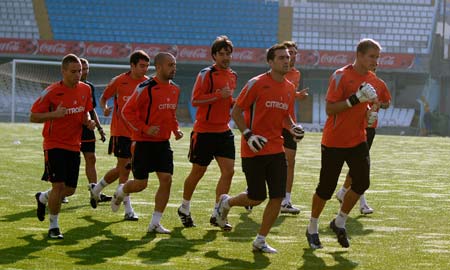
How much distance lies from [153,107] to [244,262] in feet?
6.83

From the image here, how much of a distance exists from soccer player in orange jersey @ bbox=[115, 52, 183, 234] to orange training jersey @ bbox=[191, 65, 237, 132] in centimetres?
49

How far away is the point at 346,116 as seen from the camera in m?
7.46

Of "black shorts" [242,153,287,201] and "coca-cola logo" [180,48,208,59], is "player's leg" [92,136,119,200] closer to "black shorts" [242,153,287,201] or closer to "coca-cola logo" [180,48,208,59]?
"black shorts" [242,153,287,201]

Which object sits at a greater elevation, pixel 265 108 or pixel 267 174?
pixel 265 108

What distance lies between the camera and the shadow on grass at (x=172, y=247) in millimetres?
6805

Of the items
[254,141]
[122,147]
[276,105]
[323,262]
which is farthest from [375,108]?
[122,147]

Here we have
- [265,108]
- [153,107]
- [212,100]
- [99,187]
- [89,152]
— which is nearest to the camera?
[265,108]

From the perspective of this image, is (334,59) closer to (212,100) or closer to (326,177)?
(212,100)

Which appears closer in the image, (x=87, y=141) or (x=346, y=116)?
(x=346, y=116)

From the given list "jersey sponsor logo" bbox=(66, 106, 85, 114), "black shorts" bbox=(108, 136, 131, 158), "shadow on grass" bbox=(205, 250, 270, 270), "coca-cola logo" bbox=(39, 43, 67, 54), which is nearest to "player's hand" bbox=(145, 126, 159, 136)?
"jersey sponsor logo" bbox=(66, 106, 85, 114)

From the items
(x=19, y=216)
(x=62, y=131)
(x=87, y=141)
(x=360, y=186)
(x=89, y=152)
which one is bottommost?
(x=19, y=216)

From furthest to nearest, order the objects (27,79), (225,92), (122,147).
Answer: (27,79) → (122,147) → (225,92)

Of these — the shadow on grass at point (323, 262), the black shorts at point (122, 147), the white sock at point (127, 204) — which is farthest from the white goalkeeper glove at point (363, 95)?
the black shorts at point (122, 147)

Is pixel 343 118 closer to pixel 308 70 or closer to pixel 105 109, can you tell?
pixel 105 109
